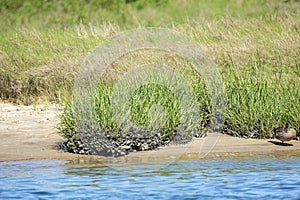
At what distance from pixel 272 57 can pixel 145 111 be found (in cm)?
790

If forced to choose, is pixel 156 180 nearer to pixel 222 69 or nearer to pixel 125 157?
pixel 125 157

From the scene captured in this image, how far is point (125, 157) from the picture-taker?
10938 mm

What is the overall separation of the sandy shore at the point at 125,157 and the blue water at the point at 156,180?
0.40 meters

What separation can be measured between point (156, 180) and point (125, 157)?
4.48ft

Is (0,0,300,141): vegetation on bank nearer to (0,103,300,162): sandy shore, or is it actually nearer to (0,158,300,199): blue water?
(0,103,300,162): sandy shore

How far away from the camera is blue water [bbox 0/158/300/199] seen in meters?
8.98

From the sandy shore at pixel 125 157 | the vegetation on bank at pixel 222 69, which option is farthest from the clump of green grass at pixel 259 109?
the sandy shore at pixel 125 157

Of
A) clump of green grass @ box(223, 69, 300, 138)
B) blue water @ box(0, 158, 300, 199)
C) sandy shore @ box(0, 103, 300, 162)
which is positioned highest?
clump of green grass @ box(223, 69, 300, 138)

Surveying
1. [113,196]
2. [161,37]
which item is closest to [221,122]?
[113,196]

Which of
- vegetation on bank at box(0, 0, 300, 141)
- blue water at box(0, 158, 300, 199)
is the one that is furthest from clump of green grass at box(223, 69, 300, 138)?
blue water at box(0, 158, 300, 199)

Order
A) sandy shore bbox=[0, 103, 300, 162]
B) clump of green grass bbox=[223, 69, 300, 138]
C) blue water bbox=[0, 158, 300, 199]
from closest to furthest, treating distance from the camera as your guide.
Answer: blue water bbox=[0, 158, 300, 199] → sandy shore bbox=[0, 103, 300, 162] → clump of green grass bbox=[223, 69, 300, 138]

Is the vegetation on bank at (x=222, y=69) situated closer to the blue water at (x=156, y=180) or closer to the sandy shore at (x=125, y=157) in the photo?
the sandy shore at (x=125, y=157)

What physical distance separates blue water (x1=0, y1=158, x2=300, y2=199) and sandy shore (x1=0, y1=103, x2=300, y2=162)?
40 cm

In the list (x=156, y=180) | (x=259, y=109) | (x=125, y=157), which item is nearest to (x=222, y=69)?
(x=259, y=109)
